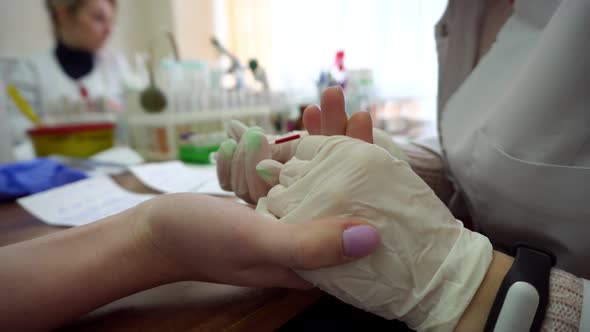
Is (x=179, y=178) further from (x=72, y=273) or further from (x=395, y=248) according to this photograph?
(x=395, y=248)

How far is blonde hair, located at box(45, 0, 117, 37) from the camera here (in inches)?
65.4

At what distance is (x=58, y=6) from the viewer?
171 cm

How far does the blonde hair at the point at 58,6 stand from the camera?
166cm

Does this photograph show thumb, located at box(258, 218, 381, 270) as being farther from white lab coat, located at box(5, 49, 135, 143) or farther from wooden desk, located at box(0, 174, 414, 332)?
white lab coat, located at box(5, 49, 135, 143)

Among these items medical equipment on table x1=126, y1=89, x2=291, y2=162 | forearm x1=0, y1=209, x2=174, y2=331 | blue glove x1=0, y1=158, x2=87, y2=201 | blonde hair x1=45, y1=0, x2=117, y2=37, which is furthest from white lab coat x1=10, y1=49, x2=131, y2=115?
forearm x1=0, y1=209, x2=174, y2=331

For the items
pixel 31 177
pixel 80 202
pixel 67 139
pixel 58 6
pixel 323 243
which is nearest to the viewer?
pixel 323 243

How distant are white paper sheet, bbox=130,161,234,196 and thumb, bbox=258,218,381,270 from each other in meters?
0.38

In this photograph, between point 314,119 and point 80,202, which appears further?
point 80,202

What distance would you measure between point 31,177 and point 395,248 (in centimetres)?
77

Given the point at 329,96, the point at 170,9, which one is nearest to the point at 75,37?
the point at 170,9

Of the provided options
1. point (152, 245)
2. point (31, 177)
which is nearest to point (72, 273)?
point (152, 245)

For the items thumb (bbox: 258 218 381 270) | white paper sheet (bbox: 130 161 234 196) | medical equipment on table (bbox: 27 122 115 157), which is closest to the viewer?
thumb (bbox: 258 218 381 270)

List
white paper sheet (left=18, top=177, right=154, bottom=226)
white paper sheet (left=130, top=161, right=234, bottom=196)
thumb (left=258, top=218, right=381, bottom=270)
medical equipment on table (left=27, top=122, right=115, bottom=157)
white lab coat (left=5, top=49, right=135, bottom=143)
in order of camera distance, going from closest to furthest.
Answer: thumb (left=258, top=218, right=381, bottom=270), white paper sheet (left=18, top=177, right=154, bottom=226), white paper sheet (left=130, top=161, right=234, bottom=196), medical equipment on table (left=27, top=122, right=115, bottom=157), white lab coat (left=5, top=49, right=135, bottom=143)

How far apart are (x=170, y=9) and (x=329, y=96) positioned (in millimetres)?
2116
